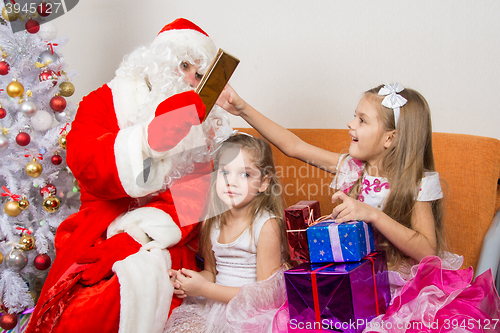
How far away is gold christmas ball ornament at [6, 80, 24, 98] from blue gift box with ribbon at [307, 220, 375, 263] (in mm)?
1606

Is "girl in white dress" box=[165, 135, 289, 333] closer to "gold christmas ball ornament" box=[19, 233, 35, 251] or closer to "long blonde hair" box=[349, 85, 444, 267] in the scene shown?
"long blonde hair" box=[349, 85, 444, 267]

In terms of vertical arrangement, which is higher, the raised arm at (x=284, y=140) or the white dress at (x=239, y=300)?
the raised arm at (x=284, y=140)

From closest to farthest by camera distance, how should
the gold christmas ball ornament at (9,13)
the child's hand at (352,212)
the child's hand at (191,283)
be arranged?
the child's hand at (352,212)
the child's hand at (191,283)
the gold christmas ball ornament at (9,13)

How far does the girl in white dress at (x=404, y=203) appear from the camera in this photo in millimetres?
1146

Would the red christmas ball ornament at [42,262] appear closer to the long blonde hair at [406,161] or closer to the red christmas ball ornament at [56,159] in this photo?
the red christmas ball ornament at [56,159]

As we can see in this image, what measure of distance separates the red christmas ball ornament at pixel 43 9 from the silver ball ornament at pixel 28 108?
46cm

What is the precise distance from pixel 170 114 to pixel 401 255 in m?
0.94

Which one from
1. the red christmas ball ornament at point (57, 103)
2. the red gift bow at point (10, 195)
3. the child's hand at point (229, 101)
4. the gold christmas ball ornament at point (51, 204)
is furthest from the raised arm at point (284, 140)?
the red gift bow at point (10, 195)

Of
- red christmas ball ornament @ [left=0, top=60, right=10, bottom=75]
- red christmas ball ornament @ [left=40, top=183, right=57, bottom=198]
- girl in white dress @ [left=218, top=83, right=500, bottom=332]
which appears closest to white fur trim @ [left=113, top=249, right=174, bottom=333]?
girl in white dress @ [left=218, top=83, right=500, bottom=332]

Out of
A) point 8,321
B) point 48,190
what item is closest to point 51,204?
point 48,190

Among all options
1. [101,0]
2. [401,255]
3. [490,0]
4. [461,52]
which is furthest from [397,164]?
[101,0]

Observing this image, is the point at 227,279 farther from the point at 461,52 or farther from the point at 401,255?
the point at 461,52

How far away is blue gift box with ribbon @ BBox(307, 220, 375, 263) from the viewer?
3.69 feet

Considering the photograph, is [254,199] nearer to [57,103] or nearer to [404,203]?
[404,203]
